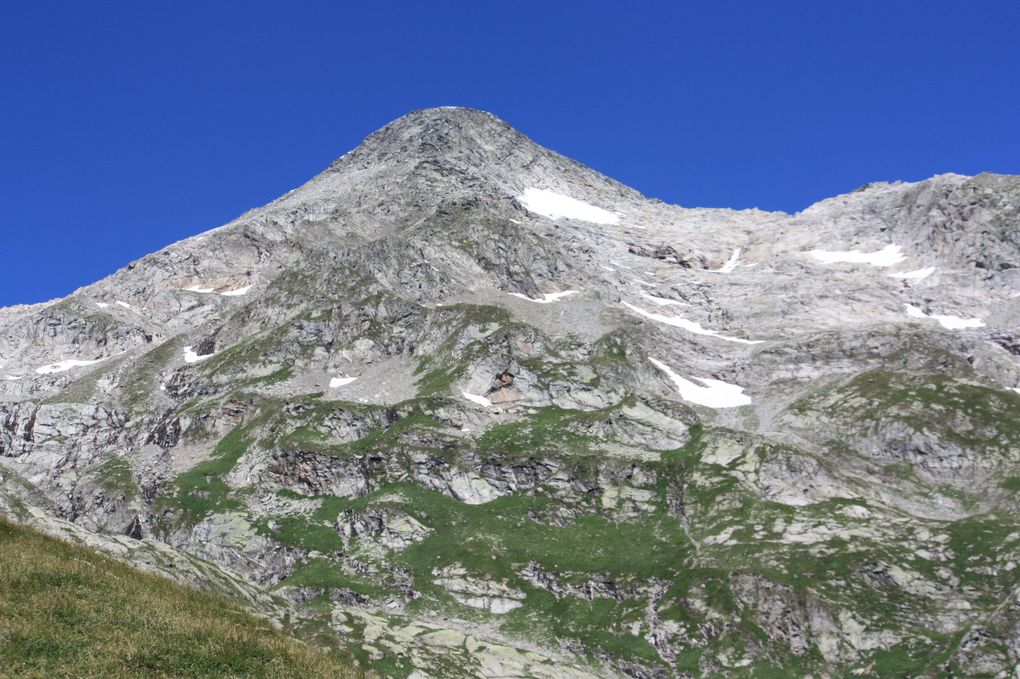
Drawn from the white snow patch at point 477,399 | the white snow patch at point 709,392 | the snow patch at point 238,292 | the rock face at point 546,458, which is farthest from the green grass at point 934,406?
the snow patch at point 238,292

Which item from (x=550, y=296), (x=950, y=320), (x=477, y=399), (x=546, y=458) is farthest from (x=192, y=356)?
(x=950, y=320)

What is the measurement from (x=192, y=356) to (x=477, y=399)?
6679 cm

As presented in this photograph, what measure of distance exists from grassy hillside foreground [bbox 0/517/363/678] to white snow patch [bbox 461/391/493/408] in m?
106

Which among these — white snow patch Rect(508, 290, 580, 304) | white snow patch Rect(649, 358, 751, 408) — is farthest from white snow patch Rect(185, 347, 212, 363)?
white snow patch Rect(649, 358, 751, 408)

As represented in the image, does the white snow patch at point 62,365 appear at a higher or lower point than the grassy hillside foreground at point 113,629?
higher

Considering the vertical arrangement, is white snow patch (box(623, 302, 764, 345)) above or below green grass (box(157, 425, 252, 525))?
above

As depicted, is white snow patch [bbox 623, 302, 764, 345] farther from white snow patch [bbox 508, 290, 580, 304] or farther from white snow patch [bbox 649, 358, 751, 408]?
white snow patch [bbox 649, 358, 751, 408]

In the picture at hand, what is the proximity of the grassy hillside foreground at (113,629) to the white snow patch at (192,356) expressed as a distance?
141 meters

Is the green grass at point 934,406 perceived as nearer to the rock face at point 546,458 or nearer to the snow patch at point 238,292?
the rock face at point 546,458

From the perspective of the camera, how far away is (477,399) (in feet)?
440

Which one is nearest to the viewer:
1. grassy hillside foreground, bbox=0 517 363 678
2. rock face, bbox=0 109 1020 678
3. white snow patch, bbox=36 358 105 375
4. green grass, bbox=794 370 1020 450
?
grassy hillside foreground, bbox=0 517 363 678

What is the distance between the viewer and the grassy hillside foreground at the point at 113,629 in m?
20.1

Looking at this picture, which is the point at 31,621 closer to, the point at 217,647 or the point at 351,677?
the point at 217,647

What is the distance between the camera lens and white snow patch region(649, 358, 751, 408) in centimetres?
14330
